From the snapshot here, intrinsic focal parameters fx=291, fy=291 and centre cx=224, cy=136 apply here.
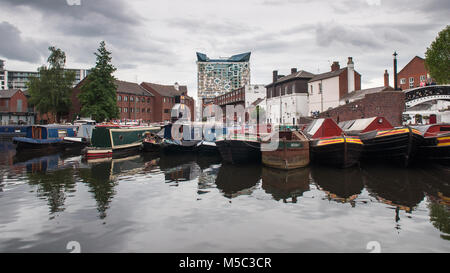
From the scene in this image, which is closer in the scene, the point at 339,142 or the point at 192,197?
the point at 192,197

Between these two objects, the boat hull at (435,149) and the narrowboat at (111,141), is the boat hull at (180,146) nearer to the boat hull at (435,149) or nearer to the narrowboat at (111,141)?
the narrowboat at (111,141)

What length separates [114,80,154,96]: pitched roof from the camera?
6954 centimetres

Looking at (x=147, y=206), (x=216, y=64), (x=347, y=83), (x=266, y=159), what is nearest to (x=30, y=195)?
(x=147, y=206)

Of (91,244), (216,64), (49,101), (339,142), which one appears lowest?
(91,244)

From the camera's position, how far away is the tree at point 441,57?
3616cm

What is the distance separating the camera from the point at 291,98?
54906mm

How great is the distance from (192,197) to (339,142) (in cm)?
921

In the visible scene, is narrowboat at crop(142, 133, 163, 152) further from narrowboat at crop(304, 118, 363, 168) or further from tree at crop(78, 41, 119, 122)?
tree at crop(78, 41, 119, 122)

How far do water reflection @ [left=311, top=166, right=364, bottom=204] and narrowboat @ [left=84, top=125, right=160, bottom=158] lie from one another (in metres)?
17.5

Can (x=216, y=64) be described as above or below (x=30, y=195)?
above

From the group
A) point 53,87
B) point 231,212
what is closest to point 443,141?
point 231,212

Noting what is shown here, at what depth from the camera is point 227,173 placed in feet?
55.3

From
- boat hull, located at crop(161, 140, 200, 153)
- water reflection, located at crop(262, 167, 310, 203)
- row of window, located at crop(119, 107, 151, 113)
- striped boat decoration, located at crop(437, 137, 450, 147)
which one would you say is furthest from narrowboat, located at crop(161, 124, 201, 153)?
row of window, located at crop(119, 107, 151, 113)
